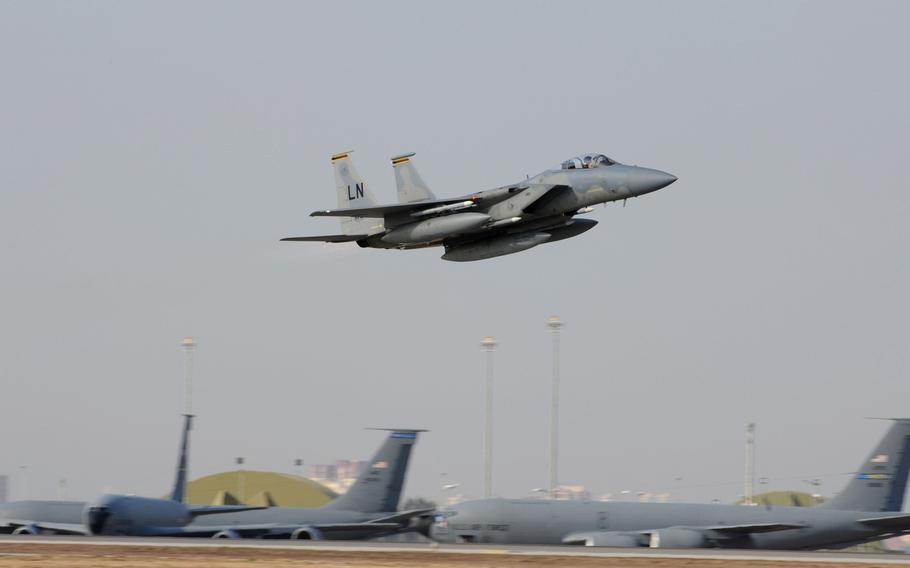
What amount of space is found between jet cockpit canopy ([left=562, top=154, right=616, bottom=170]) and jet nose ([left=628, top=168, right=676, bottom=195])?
1.33 m

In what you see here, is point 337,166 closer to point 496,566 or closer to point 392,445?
point 392,445

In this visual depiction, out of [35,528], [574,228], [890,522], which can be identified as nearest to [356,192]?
[574,228]

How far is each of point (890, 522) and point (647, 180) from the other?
15.6 m

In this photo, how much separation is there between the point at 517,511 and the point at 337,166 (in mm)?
19344

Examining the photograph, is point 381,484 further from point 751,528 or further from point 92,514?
point 751,528

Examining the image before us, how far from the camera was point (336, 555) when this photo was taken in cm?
3519

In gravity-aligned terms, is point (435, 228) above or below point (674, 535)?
above

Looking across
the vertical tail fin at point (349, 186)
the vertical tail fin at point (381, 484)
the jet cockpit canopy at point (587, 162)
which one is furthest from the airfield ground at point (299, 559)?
the vertical tail fin at point (349, 186)

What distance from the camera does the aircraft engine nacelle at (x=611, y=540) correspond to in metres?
42.9

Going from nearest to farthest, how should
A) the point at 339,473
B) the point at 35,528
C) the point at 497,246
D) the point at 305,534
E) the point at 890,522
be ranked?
the point at 305,534 < the point at 890,522 < the point at 35,528 < the point at 497,246 < the point at 339,473

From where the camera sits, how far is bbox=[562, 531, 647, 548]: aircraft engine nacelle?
141ft

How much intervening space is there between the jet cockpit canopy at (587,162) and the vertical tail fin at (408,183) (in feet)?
23.2

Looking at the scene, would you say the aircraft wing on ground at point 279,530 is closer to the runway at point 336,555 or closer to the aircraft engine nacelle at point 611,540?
the runway at point 336,555

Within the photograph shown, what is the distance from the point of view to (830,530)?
150ft
